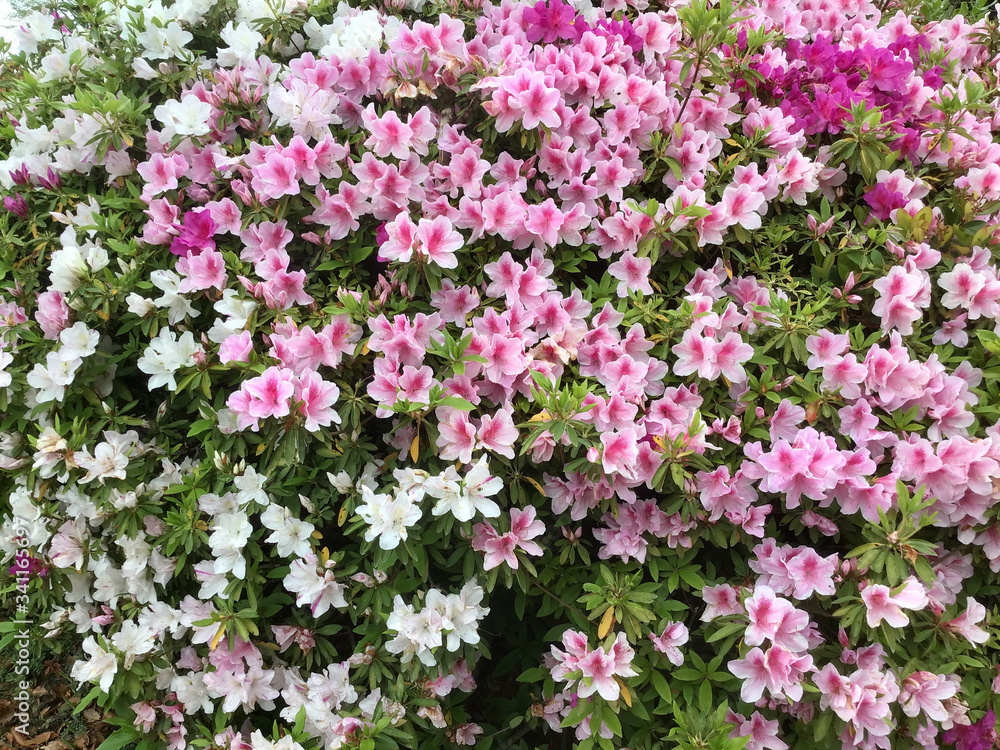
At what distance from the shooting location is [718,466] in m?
2.15

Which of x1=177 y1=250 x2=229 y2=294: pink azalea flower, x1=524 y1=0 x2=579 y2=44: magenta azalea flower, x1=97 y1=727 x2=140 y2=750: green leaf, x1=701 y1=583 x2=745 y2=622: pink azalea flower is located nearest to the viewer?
x1=701 y1=583 x2=745 y2=622: pink azalea flower

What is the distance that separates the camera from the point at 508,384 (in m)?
2.10

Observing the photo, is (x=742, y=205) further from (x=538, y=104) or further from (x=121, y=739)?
(x=121, y=739)

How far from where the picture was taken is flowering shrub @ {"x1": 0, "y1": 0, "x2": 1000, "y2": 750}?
79.9 inches

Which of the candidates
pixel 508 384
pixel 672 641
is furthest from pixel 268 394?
pixel 672 641

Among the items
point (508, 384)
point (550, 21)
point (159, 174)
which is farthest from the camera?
point (550, 21)

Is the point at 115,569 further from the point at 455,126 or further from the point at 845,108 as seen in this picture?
the point at 845,108

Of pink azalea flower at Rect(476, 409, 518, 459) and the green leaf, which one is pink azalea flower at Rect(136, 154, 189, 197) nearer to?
pink azalea flower at Rect(476, 409, 518, 459)

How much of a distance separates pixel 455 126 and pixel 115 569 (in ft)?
6.35

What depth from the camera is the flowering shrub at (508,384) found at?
2029 mm

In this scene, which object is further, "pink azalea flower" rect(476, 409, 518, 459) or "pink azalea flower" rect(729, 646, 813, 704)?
"pink azalea flower" rect(476, 409, 518, 459)

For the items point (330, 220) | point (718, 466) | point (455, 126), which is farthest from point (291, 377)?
point (718, 466)

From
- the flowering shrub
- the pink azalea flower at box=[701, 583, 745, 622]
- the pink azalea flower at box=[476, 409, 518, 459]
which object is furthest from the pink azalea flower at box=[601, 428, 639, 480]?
the pink azalea flower at box=[701, 583, 745, 622]

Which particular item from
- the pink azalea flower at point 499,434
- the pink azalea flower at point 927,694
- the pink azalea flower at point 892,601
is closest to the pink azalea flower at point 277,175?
the pink azalea flower at point 499,434
